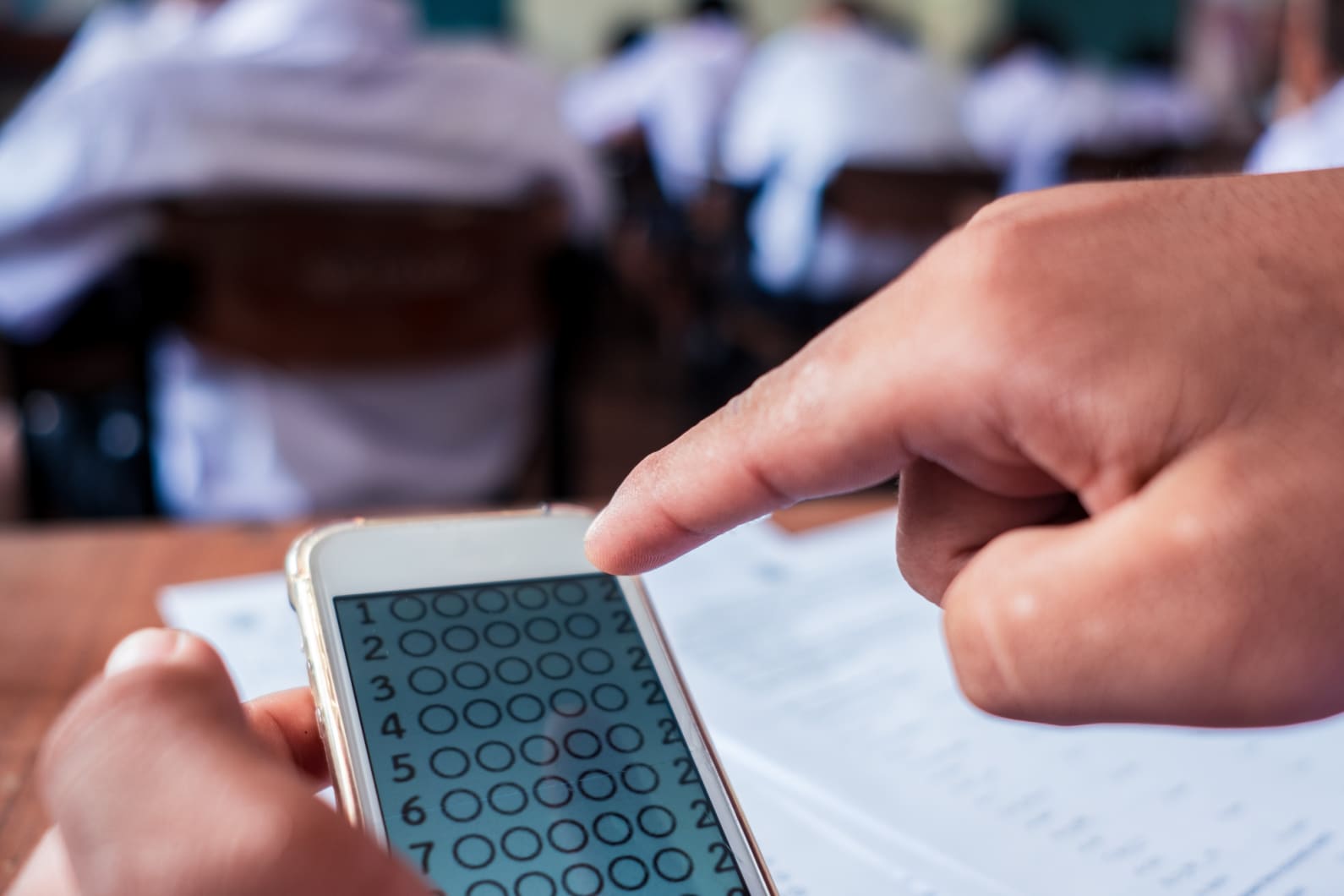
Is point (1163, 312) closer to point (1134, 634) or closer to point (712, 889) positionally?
point (1134, 634)

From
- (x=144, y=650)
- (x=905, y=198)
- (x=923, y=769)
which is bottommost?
(x=905, y=198)

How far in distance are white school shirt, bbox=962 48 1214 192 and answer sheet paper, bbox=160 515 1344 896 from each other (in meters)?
2.54

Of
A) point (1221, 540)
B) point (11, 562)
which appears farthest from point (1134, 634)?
point (11, 562)

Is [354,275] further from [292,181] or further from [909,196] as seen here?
[909,196]

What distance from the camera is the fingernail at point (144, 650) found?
193 mm

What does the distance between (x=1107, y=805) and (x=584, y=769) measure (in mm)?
197

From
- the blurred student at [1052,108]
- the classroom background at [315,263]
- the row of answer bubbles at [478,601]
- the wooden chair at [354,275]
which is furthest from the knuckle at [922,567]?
the blurred student at [1052,108]

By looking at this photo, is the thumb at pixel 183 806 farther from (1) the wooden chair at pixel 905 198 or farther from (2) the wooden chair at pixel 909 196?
(2) the wooden chair at pixel 909 196

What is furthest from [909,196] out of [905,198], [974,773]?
[974,773]

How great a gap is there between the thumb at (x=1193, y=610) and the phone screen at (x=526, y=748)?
116 mm

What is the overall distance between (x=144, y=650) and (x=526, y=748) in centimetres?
10

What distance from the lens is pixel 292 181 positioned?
37.1 inches

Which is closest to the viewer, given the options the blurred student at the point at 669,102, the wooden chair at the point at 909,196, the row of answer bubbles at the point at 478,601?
the row of answer bubbles at the point at 478,601

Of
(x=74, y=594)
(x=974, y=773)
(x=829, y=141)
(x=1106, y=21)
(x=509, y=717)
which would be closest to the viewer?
(x=509, y=717)
